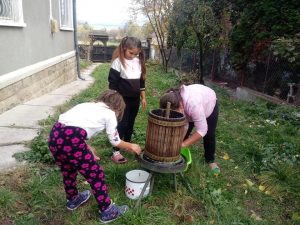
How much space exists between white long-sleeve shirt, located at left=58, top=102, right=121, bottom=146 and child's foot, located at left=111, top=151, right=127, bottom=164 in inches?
51.5

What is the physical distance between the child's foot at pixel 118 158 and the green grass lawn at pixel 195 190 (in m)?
0.10

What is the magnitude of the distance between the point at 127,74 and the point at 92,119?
133 centimetres

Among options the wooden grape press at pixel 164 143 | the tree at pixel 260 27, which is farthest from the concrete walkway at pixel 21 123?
the tree at pixel 260 27

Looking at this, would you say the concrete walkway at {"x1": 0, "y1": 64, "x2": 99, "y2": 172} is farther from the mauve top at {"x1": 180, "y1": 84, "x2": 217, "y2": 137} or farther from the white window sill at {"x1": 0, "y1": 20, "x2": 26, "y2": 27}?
the mauve top at {"x1": 180, "y1": 84, "x2": 217, "y2": 137}

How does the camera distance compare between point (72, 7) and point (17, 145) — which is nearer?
point (17, 145)

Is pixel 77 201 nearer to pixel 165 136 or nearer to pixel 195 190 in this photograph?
pixel 165 136

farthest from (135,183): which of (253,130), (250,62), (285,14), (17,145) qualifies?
(250,62)

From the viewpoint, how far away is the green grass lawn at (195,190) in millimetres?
2848

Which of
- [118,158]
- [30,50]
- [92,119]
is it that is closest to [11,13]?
[30,50]

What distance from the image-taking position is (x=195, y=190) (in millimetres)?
3369

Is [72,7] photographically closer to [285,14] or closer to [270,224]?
[285,14]

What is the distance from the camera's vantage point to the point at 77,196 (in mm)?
2906

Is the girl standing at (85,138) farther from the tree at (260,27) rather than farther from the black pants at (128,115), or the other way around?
the tree at (260,27)

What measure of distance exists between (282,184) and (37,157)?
2.98 m
